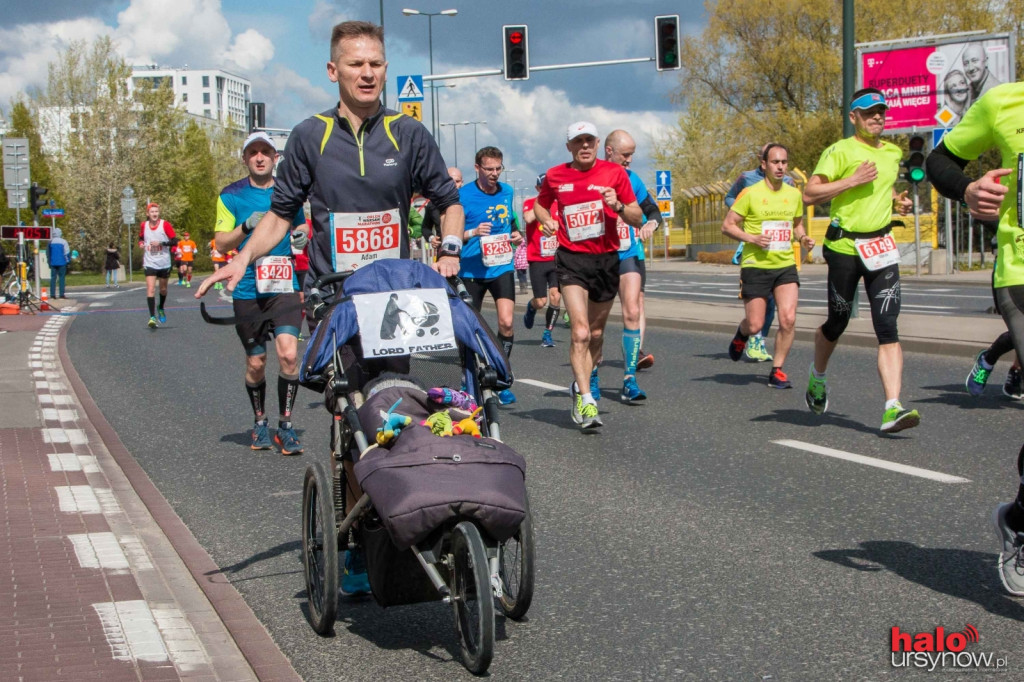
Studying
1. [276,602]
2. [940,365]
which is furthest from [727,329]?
[276,602]

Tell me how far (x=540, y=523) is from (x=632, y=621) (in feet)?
5.72

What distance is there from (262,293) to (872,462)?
13.1ft

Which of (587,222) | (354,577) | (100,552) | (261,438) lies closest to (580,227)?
(587,222)

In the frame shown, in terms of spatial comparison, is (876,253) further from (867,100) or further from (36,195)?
(36,195)

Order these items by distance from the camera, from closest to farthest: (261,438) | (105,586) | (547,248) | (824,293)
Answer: (105,586)
(261,438)
(547,248)
(824,293)

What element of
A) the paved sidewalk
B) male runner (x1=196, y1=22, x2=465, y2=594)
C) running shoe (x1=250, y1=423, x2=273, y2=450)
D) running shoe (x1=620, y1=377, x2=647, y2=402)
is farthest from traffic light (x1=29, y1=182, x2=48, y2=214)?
male runner (x1=196, y1=22, x2=465, y2=594)

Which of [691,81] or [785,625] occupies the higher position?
[691,81]

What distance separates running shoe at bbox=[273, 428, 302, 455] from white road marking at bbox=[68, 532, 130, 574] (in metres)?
2.61

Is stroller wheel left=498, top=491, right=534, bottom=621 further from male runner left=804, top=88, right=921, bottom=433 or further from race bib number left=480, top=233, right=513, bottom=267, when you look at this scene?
race bib number left=480, top=233, right=513, bottom=267

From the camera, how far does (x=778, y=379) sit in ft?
37.9

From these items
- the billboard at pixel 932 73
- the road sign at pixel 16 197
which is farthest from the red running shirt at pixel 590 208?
the billboard at pixel 932 73

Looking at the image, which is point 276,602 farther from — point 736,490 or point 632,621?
point 736,490

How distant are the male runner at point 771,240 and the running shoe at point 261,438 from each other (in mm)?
4657

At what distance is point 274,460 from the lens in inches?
340
